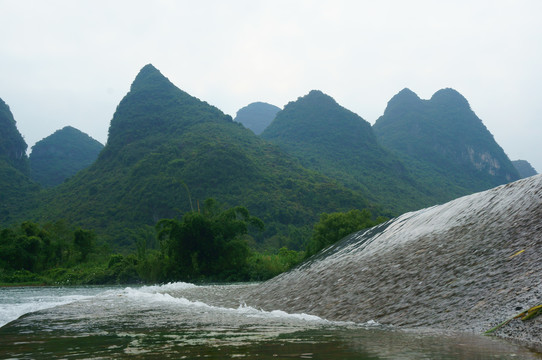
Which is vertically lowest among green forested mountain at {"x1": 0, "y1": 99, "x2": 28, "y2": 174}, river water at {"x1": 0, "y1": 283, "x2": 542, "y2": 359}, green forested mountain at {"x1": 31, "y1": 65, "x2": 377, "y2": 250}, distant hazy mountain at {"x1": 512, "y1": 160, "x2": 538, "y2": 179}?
river water at {"x1": 0, "y1": 283, "x2": 542, "y2": 359}

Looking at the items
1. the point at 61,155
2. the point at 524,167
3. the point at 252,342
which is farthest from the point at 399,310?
the point at 524,167

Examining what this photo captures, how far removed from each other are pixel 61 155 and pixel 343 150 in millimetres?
82620

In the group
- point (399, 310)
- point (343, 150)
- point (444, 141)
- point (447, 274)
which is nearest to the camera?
point (399, 310)

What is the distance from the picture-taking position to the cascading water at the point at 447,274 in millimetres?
5156

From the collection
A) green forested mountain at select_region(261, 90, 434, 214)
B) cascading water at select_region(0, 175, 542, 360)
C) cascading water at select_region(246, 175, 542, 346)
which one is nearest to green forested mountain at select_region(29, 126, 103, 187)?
green forested mountain at select_region(261, 90, 434, 214)

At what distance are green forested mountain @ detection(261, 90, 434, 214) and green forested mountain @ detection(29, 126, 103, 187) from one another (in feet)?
185

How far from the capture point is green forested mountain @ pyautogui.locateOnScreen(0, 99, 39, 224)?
73.2 m

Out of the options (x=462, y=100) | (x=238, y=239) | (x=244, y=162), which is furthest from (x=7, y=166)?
(x=462, y=100)

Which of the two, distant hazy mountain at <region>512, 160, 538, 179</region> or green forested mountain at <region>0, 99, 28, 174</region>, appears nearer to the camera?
green forested mountain at <region>0, 99, 28, 174</region>

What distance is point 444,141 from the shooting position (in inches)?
5576

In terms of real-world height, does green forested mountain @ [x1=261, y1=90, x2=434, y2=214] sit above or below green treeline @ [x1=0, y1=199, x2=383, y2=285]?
above

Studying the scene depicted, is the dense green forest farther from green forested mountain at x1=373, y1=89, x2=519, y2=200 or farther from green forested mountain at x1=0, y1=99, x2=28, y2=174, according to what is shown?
green forested mountain at x1=373, y1=89, x2=519, y2=200

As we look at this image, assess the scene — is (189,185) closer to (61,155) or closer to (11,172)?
(11,172)

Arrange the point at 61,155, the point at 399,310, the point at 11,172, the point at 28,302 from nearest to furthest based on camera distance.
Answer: the point at 399,310, the point at 28,302, the point at 11,172, the point at 61,155
